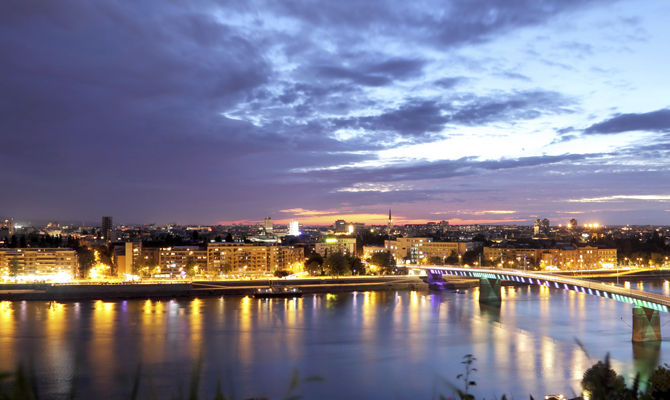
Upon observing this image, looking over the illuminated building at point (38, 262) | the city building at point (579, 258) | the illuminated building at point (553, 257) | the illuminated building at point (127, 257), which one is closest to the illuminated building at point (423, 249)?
the illuminated building at point (553, 257)

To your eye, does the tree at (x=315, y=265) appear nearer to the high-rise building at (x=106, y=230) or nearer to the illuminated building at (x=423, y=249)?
the illuminated building at (x=423, y=249)

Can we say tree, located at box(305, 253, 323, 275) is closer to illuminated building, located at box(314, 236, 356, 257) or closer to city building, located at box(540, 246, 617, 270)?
illuminated building, located at box(314, 236, 356, 257)

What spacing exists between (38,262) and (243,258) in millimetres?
8440

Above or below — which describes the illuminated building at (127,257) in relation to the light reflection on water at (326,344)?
above

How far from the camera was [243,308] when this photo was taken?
55.0 feet

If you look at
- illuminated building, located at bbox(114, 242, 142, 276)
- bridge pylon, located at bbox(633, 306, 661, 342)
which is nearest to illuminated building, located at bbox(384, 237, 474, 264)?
illuminated building, located at bbox(114, 242, 142, 276)

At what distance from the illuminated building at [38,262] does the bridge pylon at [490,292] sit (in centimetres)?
1647

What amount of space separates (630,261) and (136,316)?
2570 cm

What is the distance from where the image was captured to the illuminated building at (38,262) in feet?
78.8

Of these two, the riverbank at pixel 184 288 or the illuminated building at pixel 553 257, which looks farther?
the illuminated building at pixel 553 257

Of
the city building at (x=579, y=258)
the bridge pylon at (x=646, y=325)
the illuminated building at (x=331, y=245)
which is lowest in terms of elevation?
the bridge pylon at (x=646, y=325)

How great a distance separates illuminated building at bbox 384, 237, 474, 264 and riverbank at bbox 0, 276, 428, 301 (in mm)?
11058

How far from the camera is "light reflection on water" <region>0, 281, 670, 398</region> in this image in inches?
334

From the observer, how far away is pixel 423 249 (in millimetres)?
35438
